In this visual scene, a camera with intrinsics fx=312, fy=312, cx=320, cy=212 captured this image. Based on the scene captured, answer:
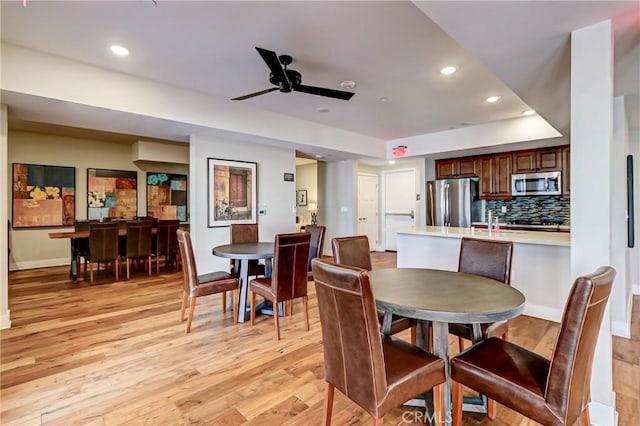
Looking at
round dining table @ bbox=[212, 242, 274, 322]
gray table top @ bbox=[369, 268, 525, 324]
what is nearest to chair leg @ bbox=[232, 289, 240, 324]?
round dining table @ bbox=[212, 242, 274, 322]

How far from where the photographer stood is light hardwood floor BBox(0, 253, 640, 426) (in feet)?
6.17

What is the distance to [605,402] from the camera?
180 centimetres

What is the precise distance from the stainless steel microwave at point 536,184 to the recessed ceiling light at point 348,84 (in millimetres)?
3861

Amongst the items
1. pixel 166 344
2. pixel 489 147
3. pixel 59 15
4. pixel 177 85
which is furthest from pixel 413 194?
pixel 59 15

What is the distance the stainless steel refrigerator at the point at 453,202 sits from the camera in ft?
20.0

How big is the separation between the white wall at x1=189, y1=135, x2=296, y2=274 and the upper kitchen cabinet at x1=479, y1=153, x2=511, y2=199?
3696 mm

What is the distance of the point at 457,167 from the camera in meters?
6.48

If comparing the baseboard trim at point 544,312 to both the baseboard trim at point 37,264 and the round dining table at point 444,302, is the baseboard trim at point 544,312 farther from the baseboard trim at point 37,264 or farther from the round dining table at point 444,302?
the baseboard trim at point 37,264

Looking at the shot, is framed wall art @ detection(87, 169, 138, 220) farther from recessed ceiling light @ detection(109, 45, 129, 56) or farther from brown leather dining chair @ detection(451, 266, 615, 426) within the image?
brown leather dining chair @ detection(451, 266, 615, 426)

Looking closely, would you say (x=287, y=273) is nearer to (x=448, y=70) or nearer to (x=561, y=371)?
(x=561, y=371)

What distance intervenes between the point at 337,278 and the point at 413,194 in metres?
6.90

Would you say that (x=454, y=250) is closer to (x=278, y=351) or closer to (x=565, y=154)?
(x=278, y=351)

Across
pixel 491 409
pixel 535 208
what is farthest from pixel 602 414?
pixel 535 208

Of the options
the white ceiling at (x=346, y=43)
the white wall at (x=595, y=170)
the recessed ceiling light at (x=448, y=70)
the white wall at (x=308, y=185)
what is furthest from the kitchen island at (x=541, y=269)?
the white wall at (x=308, y=185)
